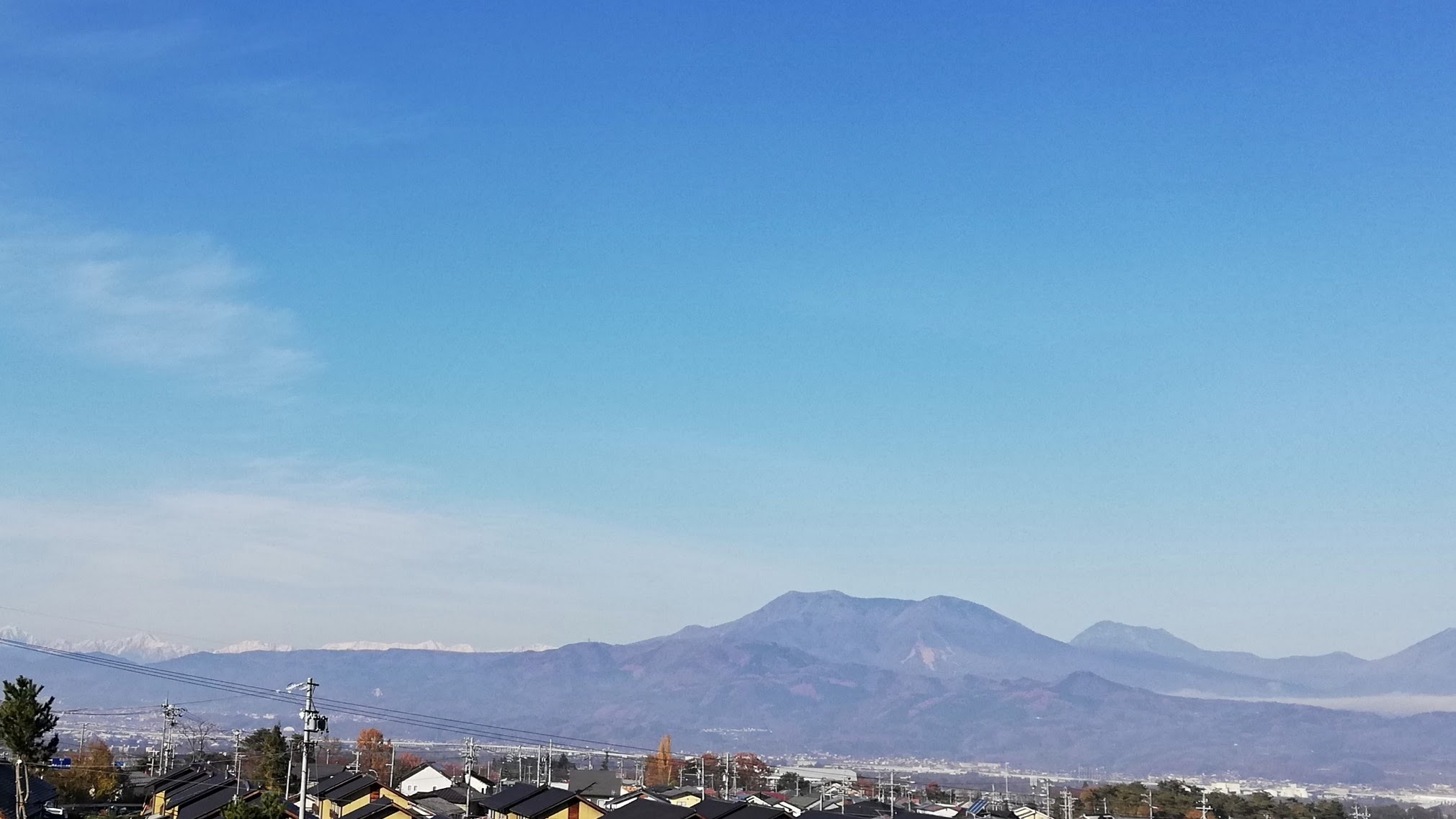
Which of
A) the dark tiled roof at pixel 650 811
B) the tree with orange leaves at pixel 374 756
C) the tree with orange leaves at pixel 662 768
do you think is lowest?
the tree with orange leaves at pixel 662 768

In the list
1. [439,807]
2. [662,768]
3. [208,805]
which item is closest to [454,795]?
[439,807]

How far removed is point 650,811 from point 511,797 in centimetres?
1805

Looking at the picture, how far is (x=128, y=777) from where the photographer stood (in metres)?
119

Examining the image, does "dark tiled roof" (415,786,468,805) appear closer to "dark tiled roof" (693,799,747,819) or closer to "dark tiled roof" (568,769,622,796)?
"dark tiled roof" (568,769,622,796)

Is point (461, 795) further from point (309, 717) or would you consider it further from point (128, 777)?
point (309, 717)

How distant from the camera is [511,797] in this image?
7962 centimetres

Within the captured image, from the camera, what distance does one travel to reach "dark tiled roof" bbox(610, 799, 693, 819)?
2435 inches

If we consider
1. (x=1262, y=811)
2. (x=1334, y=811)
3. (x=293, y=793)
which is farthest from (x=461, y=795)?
(x=1334, y=811)

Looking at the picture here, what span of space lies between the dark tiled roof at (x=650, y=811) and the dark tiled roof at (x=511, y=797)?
10678 millimetres

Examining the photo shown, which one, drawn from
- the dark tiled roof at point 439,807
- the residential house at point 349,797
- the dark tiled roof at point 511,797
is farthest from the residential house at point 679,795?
the residential house at point 349,797

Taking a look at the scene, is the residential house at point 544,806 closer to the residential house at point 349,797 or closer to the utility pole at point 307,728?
the residential house at point 349,797

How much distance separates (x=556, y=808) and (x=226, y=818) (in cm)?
2361

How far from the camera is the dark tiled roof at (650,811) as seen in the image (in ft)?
203

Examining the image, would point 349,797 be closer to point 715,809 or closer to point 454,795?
point 454,795
